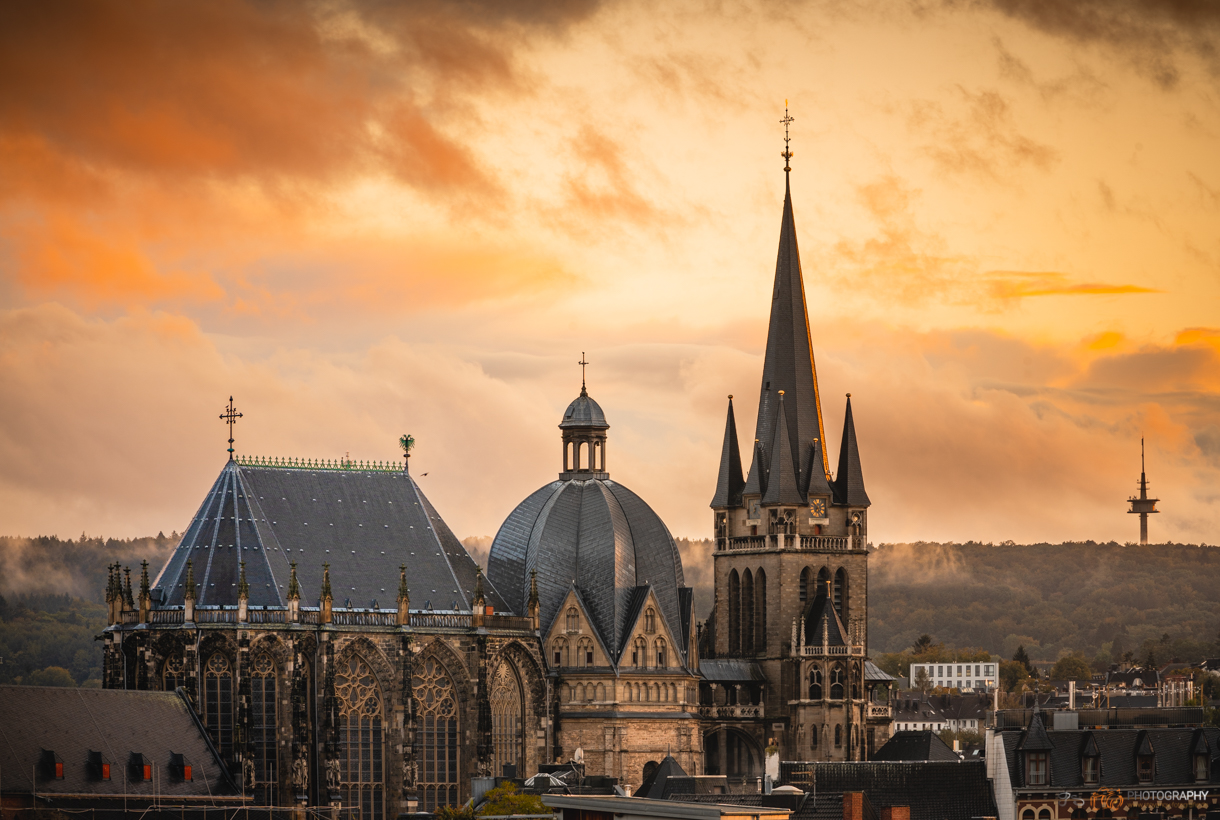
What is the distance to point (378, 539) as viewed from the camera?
129250 millimetres

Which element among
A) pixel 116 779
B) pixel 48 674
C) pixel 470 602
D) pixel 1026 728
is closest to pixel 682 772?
pixel 470 602

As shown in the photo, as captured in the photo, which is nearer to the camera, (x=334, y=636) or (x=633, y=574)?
(x=334, y=636)

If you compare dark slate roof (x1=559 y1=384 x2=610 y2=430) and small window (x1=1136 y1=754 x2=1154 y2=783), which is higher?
dark slate roof (x1=559 y1=384 x2=610 y2=430)

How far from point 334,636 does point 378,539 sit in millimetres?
Result: 7471

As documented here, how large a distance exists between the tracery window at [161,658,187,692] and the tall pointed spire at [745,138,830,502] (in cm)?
4403

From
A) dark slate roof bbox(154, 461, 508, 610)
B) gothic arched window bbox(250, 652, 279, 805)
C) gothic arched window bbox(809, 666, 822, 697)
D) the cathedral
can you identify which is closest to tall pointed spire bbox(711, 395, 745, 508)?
the cathedral

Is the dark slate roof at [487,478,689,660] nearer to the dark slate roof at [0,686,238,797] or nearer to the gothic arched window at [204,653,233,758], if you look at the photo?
the gothic arched window at [204,653,233,758]

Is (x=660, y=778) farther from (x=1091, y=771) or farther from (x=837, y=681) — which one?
(x=837, y=681)

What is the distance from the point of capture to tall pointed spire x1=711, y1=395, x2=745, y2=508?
15450cm

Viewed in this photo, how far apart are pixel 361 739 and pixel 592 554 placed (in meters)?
19.4

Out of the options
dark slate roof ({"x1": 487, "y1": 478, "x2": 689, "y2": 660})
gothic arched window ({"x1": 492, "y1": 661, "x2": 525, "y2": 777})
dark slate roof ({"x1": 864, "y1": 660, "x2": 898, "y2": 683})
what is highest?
dark slate roof ({"x1": 487, "y1": 478, "x2": 689, "y2": 660})

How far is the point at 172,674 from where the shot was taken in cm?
12119

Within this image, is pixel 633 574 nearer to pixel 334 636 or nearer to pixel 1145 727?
pixel 334 636

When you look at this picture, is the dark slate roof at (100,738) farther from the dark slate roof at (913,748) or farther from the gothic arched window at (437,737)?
the dark slate roof at (913,748)
